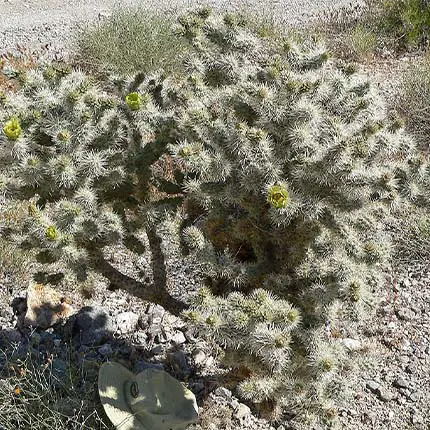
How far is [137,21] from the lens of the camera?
25.6ft

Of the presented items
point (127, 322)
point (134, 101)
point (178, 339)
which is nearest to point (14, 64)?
point (127, 322)

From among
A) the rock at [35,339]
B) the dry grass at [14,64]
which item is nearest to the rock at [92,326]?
the rock at [35,339]

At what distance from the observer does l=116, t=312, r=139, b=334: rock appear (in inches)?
150

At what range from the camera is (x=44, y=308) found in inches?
147

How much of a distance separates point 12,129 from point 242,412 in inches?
69.7

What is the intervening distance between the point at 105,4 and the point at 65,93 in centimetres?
865

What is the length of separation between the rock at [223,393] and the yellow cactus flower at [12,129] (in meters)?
1.66

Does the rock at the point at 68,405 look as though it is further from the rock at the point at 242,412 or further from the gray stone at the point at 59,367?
the rock at the point at 242,412

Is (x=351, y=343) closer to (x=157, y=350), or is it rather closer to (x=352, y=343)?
(x=352, y=343)

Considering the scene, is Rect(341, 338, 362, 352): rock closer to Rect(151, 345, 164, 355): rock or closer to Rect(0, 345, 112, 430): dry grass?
Rect(151, 345, 164, 355): rock

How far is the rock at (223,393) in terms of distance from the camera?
11.3ft

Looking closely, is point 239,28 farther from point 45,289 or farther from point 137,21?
point 137,21

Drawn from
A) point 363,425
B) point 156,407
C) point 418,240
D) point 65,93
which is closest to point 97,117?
point 65,93

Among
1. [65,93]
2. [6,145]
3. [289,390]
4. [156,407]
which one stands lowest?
[156,407]
